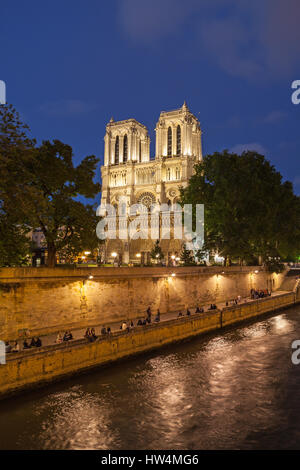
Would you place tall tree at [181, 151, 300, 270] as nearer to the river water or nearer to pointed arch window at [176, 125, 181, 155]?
the river water

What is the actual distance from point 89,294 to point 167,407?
1038 cm

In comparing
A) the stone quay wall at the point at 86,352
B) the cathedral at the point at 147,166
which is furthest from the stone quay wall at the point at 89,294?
the cathedral at the point at 147,166

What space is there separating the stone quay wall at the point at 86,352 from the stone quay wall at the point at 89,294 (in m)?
3.95

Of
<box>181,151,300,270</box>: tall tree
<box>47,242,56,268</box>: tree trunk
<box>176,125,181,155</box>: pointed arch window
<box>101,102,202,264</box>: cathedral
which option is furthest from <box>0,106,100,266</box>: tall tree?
<box>176,125,181,155</box>: pointed arch window

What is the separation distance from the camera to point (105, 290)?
2366cm

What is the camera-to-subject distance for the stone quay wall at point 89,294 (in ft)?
60.6

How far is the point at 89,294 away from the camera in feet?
74.0

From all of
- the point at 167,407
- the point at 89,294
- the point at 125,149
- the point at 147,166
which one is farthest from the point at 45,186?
the point at 125,149

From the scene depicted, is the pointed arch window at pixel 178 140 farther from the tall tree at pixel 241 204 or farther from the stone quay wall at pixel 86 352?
the stone quay wall at pixel 86 352

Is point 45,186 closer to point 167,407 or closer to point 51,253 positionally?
point 51,253

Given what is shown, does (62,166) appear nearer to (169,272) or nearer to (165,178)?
(169,272)

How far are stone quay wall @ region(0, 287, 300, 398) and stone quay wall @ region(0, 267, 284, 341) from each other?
3953mm
